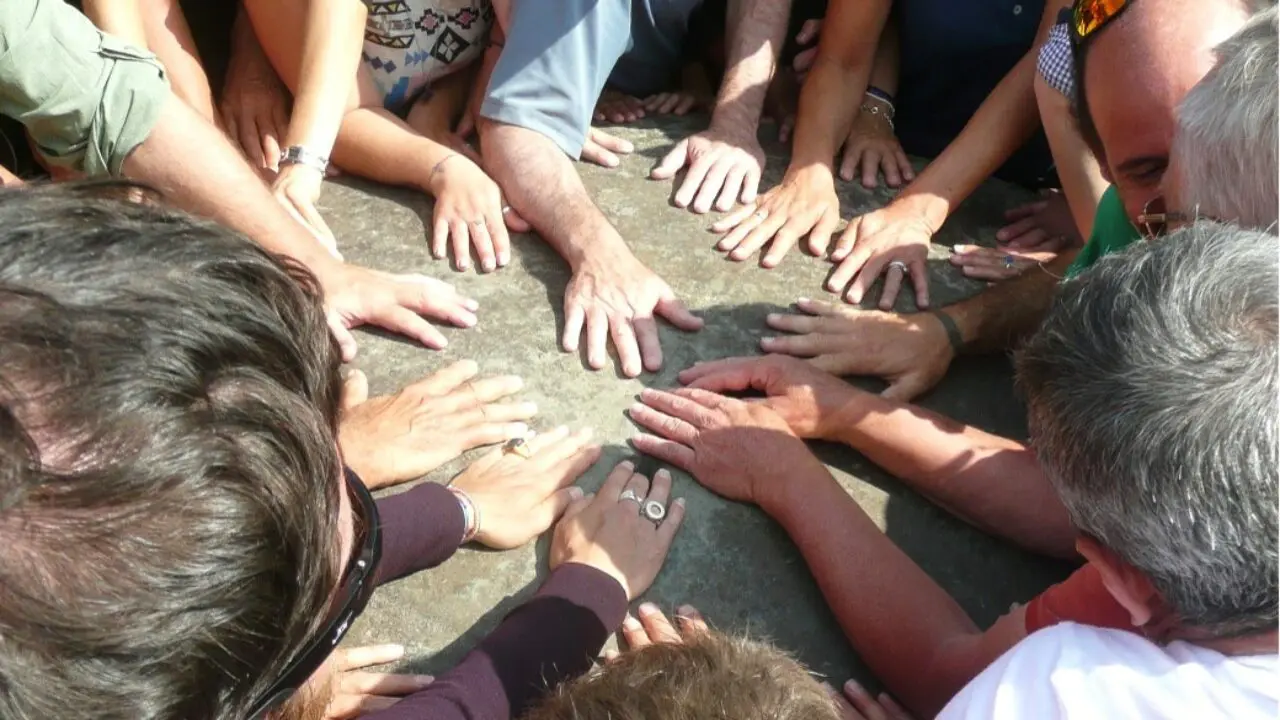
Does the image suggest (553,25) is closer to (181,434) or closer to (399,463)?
(399,463)

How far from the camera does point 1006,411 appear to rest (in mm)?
2271

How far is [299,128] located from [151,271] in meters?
1.57

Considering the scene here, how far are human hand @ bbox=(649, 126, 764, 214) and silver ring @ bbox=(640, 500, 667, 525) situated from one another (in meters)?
0.90

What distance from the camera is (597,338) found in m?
2.15

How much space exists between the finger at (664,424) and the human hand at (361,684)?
2.16 ft

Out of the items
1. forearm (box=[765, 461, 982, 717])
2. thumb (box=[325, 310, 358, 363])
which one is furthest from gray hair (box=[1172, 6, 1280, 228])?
thumb (box=[325, 310, 358, 363])

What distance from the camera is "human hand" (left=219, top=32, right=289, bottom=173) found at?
8.95 ft

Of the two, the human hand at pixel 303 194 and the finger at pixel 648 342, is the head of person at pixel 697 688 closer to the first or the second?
the finger at pixel 648 342

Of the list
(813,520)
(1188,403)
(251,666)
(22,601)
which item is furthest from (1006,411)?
(22,601)

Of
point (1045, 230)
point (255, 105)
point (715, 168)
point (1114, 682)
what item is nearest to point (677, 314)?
point (715, 168)

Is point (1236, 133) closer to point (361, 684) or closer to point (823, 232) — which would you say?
point (823, 232)

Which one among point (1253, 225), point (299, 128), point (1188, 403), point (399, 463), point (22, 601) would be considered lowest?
point (399, 463)

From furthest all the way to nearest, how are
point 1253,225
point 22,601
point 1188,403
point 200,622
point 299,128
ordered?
point 299,128 < point 1253,225 < point 1188,403 < point 200,622 < point 22,601

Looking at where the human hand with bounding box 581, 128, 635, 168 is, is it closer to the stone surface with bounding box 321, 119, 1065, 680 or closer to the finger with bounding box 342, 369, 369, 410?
the stone surface with bounding box 321, 119, 1065, 680
